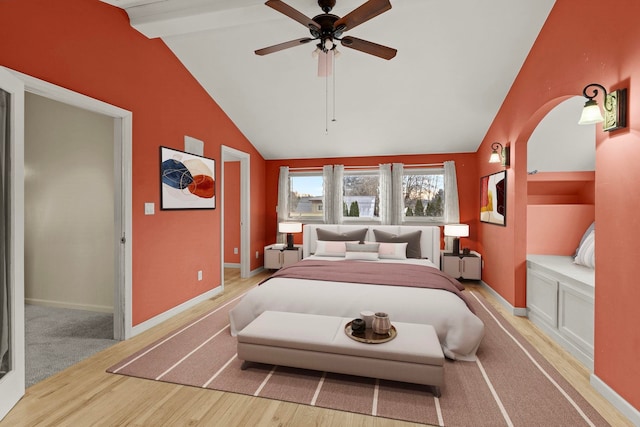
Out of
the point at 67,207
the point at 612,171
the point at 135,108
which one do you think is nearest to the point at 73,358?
the point at 67,207

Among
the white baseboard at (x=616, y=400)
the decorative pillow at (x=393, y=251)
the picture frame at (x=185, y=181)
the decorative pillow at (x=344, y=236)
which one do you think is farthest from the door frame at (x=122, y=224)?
the white baseboard at (x=616, y=400)

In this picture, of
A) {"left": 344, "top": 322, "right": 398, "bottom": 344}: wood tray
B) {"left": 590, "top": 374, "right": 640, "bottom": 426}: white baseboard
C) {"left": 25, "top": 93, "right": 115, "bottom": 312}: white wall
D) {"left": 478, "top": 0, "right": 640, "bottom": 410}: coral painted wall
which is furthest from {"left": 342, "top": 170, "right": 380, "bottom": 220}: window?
{"left": 590, "top": 374, "right": 640, "bottom": 426}: white baseboard

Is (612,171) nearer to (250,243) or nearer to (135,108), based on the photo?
(135,108)

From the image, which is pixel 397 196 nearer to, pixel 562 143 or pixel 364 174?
pixel 364 174

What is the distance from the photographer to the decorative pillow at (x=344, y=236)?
5.02 meters

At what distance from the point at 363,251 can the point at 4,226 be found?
3796 mm

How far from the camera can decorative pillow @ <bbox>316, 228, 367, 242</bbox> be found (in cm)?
502

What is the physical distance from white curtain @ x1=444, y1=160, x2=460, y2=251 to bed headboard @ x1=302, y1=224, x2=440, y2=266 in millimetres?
498

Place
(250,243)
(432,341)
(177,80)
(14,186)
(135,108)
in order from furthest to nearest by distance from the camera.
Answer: (250,243) < (177,80) < (135,108) < (432,341) < (14,186)

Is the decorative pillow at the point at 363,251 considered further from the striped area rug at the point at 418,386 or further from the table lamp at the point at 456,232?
the striped area rug at the point at 418,386

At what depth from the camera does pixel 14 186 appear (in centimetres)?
196

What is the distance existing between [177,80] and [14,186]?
2.24 meters

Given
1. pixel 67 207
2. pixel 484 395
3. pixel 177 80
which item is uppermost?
pixel 177 80

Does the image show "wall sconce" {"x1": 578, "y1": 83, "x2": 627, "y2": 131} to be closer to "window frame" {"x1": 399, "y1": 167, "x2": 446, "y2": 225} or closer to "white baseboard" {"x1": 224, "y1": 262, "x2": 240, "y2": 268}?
"window frame" {"x1": 399, "y1": 167, "x2": 446, "y2": 225}
